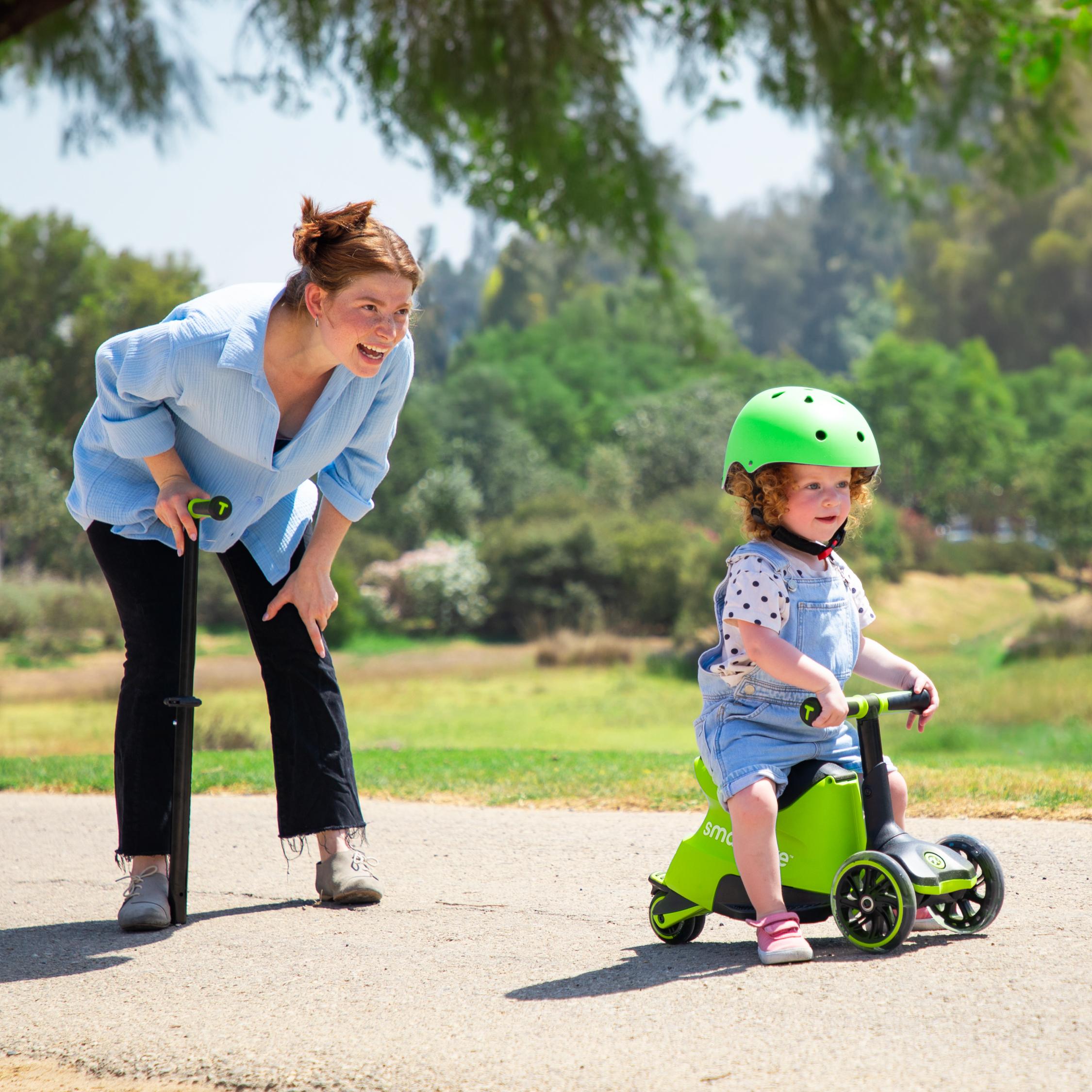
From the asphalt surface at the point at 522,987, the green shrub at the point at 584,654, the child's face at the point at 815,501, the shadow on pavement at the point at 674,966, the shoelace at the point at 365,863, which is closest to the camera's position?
the asphalt surface at the point at 522,987

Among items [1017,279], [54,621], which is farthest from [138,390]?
[1017,279]

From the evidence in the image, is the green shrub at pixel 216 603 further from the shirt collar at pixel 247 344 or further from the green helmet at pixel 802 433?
the green helmet at pixel 802 433

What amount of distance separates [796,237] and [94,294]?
3681 inches

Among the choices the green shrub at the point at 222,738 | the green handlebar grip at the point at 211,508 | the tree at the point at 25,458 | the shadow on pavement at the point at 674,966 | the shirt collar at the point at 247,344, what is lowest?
the green shrub at the point at 222,738

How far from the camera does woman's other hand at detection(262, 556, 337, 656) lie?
11.6 feet

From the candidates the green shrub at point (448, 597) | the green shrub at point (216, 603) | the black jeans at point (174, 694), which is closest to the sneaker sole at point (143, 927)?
the black jeans at point (174, 694)

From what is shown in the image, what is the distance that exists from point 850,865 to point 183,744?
1758mm

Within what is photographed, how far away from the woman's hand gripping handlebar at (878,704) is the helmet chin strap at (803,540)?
361 millimetres

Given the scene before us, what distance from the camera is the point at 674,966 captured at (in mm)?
2898

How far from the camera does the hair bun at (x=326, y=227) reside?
324 cm

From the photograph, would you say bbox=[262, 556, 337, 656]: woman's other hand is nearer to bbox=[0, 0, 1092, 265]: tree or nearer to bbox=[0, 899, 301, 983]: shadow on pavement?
bbox=[0, 899, 301, 983]: shadow on pavement

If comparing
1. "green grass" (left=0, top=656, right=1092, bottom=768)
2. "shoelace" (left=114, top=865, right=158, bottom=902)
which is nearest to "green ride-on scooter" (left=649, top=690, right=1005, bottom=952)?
"shoelace" (left=114, top=865, right=158, bottom=902)

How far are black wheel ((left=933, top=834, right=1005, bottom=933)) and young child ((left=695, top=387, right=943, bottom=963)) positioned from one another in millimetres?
52

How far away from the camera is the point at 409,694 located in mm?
19531
